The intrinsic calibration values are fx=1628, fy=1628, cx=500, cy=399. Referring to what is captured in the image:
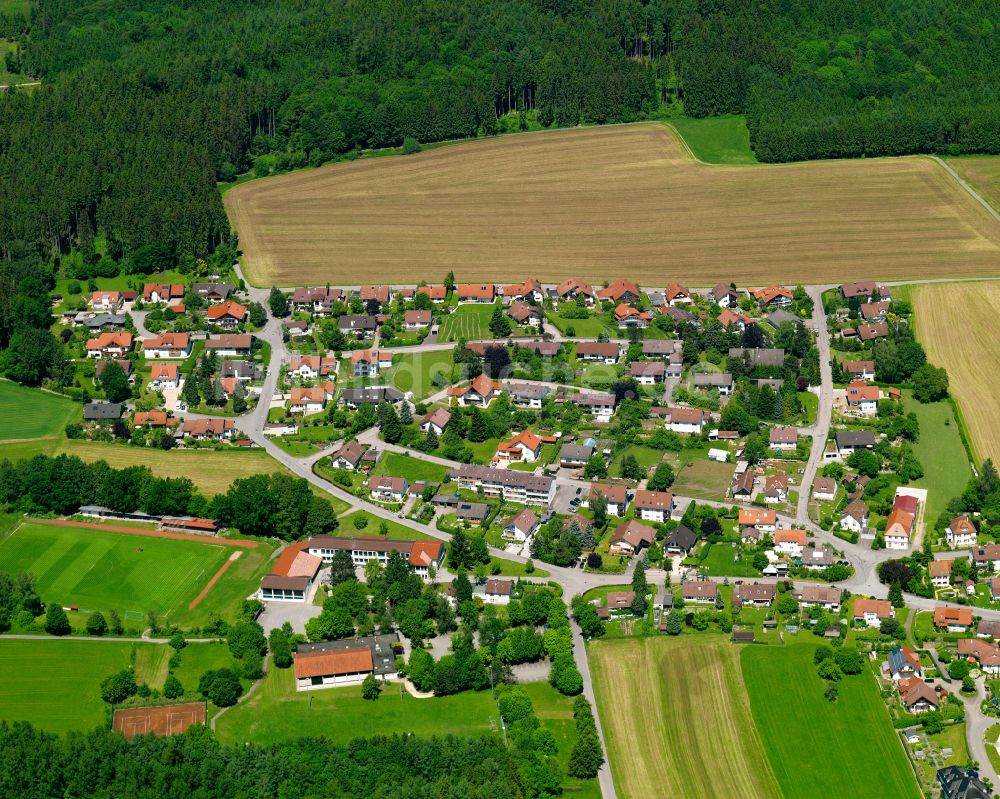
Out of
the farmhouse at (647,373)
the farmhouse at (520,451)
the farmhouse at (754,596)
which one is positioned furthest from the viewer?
the farmhouse at (647,373)

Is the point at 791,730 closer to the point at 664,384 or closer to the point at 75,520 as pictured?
the point at 664,384

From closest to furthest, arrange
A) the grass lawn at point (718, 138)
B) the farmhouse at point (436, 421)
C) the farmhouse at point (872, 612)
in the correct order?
1. the farmhouse at point (872, 612)
2. the farmhouse at point (436, 421)
3. the grass lawn at point (718, 138)

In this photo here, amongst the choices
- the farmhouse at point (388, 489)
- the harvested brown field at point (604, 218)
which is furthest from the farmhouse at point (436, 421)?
the harvested brown field at point (604, 218)

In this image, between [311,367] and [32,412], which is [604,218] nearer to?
[311,367]

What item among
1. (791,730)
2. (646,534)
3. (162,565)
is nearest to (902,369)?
(646,534)

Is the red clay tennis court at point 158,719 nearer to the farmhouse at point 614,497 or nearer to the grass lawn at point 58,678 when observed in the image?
the grass lawn at point 58,678

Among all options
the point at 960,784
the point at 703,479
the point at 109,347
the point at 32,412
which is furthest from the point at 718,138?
the point at 960,784

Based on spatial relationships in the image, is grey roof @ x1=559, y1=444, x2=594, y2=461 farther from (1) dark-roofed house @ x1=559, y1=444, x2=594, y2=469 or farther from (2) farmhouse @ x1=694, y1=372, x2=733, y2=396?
(2) farmhouse @ x1=694, y1=372, x2=733, y2=396
